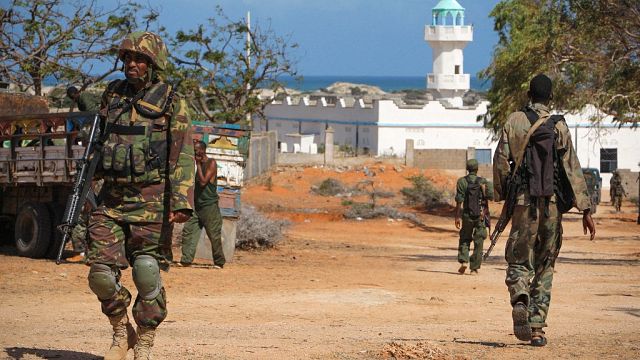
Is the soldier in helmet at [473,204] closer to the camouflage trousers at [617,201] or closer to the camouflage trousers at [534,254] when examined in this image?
the camouflage trousers at [534,254]

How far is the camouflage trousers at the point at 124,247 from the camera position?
7.56 m

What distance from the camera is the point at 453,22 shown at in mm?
83188

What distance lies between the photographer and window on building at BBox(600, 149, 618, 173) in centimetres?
5816

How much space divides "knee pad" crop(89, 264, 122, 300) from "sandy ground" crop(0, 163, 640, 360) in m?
0.77

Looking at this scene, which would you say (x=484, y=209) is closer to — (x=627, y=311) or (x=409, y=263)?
(x=409, y=263)

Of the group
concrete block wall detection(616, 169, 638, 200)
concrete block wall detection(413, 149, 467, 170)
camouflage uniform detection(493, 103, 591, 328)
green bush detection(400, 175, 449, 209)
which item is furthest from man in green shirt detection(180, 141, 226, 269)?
concrete block wall detection(616, 169, 638, 200)

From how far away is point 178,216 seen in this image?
7.77 meters

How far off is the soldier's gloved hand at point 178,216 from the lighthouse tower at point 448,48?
243ft

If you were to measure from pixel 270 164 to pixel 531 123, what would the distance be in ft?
116

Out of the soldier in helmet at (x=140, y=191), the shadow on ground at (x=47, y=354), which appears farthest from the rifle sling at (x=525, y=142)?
the shadow on ground at (x=47, y=354)

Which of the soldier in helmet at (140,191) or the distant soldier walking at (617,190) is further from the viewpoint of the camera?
the distant soldier walking at (617,190)

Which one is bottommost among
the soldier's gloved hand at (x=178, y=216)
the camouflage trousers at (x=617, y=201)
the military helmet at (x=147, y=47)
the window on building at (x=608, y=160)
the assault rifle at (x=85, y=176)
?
the camouflage trousers at (x=617, y=201)

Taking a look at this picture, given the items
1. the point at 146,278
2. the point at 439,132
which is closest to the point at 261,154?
the point at 439,132

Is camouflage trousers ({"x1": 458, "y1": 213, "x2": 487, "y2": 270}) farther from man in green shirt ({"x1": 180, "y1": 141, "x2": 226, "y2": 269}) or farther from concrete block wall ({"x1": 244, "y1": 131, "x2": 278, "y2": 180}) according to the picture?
concrete block wall ({"x1": 244, "y1": 131, "x2": 278, "y2": 180})
